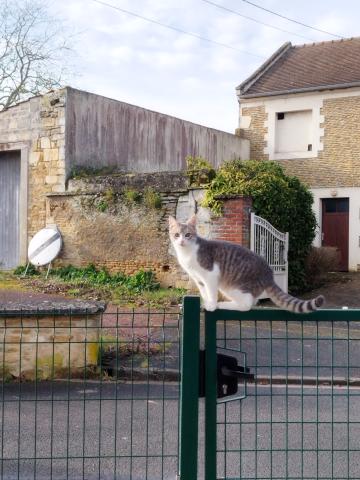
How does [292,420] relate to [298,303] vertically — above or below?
below

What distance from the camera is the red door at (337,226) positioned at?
21.8 metres

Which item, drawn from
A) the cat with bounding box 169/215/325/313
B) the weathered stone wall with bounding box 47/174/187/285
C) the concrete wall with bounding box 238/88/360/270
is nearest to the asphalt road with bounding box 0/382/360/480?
the cat with bounding box 169/215/325/313

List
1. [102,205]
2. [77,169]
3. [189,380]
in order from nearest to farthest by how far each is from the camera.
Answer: [189,380], [102,205], [77,169]

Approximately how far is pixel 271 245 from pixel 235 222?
1.34 meters

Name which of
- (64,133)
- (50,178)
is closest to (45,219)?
(50,178)

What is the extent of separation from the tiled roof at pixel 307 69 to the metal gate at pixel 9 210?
959cm

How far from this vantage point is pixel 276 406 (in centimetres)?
691

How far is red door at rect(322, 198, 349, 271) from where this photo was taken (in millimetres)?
21797

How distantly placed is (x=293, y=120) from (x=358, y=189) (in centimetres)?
344

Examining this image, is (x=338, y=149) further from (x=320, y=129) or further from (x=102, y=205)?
(x=102, y=205)

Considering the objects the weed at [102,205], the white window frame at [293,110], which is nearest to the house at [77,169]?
the weed at [102,205]

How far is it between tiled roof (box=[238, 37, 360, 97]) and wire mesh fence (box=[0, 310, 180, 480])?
50.7 ft

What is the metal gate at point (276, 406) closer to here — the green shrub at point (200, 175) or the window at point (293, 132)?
the green shrub at point (200, 175)

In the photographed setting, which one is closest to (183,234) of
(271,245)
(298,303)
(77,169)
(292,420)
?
(298,303)
